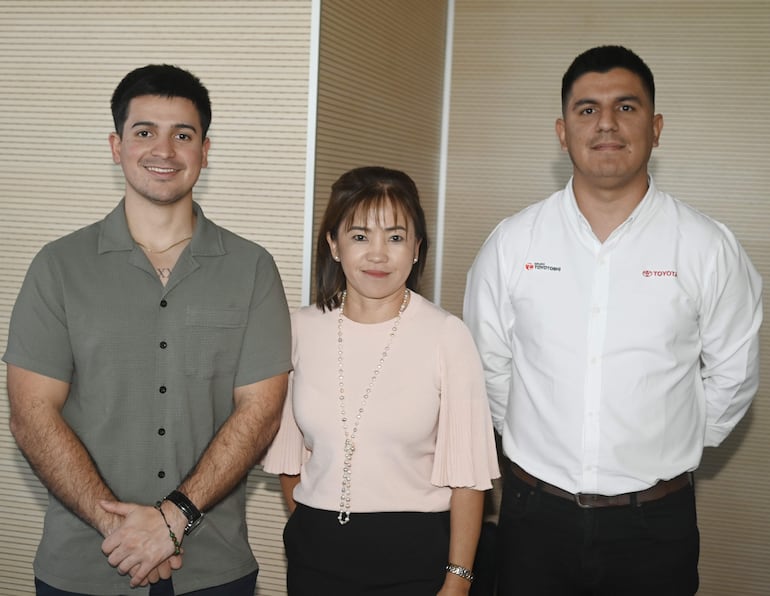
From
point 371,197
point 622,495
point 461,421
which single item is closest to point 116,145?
point 371,197

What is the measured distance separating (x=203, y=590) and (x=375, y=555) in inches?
14.9

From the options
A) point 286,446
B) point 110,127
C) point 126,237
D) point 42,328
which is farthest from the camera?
point 110,127

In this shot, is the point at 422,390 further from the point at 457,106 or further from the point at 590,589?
the point at 457,106

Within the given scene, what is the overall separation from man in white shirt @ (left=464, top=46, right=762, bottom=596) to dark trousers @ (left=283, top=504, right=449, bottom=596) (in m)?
0.37

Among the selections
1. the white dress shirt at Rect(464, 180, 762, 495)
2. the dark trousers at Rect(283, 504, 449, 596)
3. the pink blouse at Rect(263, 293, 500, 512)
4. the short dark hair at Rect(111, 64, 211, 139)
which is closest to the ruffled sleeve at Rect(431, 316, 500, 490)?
the pink blouse at Rect(263, 293, 500, 512)

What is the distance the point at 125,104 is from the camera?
1.91m

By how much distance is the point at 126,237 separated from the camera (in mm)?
1881

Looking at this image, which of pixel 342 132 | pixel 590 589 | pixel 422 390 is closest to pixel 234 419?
pixel 422 390

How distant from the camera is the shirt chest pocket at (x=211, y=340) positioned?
184 centimetres

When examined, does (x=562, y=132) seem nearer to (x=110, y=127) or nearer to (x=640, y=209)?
(x=640, y=209)

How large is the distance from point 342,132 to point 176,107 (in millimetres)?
1023

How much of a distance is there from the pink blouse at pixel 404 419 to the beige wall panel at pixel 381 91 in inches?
35.6

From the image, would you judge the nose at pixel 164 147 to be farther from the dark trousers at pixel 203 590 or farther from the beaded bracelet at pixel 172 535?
the dark trousers at pixel 203 590

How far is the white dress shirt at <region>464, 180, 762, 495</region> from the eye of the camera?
2062 mm
